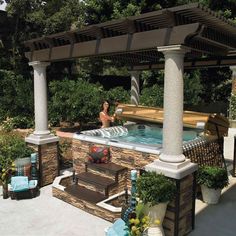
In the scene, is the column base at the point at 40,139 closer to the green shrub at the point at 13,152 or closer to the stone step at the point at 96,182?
the green shrub at the point at 13,152

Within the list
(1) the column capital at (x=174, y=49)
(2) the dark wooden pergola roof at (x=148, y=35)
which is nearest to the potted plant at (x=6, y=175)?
(2) the dark wooden pergola roof at (x=148, y=35)

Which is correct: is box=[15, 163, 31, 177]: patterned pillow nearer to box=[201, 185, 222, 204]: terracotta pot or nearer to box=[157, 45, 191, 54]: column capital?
box=[201, 185, 222, 204]: terracotta pot

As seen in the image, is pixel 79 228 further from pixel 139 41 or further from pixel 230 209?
pixel 139 41

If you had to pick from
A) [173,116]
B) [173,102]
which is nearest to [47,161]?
[173,116]

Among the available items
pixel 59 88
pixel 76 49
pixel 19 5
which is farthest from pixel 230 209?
pixel 19 5

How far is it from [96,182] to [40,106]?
129 inches

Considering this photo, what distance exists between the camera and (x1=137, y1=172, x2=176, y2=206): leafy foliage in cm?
587

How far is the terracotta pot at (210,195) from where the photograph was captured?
8141mm

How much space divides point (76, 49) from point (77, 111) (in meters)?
10.3

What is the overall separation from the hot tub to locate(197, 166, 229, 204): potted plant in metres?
1.12

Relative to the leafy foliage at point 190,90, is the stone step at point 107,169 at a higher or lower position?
lower

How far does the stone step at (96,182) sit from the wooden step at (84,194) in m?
0.12

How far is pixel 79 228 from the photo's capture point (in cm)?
692

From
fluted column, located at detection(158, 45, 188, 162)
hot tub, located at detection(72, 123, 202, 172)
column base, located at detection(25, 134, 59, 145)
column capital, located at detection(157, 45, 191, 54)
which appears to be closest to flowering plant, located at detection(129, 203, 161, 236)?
fluted column, located at detection(158, 45, 188, 162)
